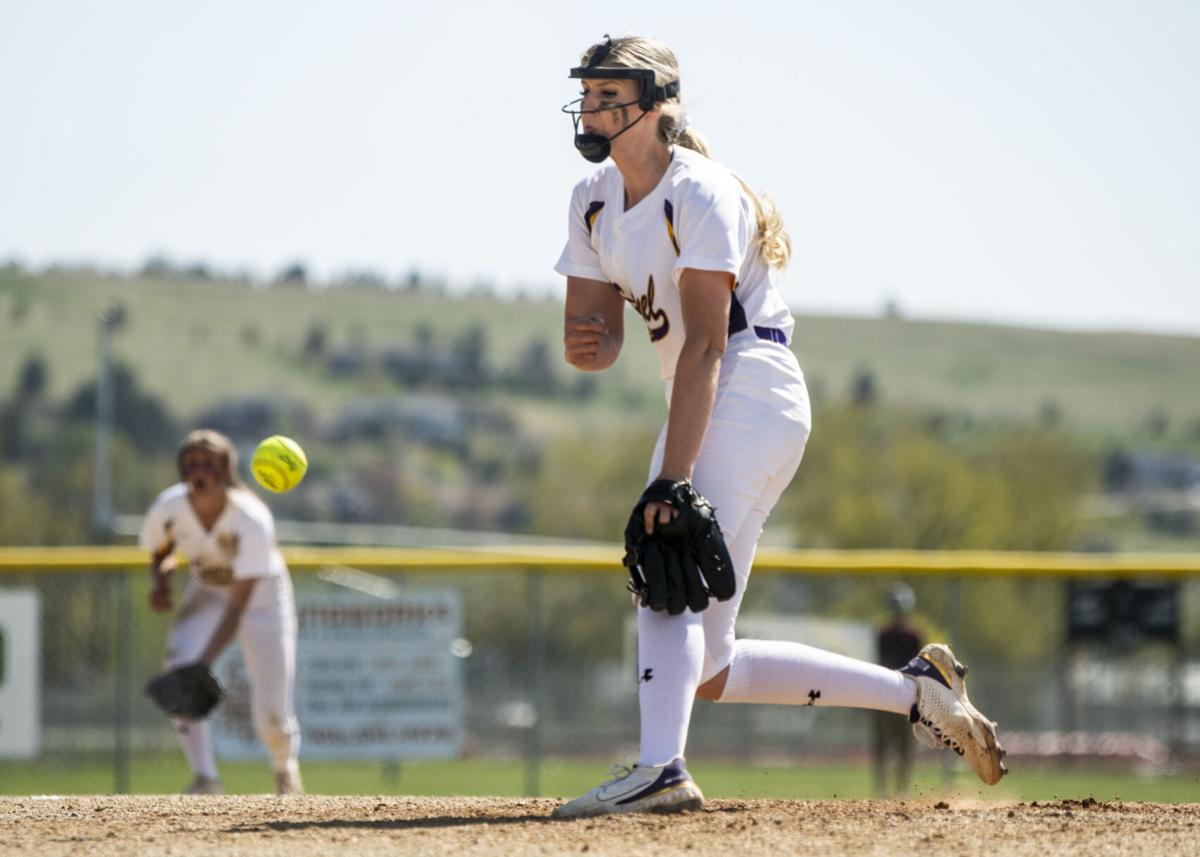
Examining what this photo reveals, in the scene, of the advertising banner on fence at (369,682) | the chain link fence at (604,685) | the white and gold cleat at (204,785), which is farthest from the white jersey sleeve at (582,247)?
the chain link fence at (604,685)

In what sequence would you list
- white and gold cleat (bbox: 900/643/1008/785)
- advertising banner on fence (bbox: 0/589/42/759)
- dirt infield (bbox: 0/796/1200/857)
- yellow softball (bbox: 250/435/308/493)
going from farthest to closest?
advertising banner on fence (bbox: 0/589/42/759) → yellow softball (bbox: 250/435/308/493) → white and gold cleat (bbox: 900/643/1008/785) → dirt infield (bbox: 0/796/1200/857)

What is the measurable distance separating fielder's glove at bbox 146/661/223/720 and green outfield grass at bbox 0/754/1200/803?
4.35 meters

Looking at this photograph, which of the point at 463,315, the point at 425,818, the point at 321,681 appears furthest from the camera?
the point at 463,315

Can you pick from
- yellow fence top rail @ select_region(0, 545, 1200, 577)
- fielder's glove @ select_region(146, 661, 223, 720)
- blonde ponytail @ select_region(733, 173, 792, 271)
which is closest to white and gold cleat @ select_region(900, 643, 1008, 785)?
blonde ponytail @ select_region(733, 173, 792, 271)

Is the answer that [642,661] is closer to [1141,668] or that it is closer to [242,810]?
[242,810]

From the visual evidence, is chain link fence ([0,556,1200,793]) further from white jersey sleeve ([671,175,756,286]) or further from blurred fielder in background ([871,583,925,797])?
white jersey sleeve ([671,175,756,286])

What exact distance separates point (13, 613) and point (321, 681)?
2.41 m

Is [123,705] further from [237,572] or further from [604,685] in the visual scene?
[604,685]

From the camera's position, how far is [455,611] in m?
12.3

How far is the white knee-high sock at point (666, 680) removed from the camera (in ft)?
14.4

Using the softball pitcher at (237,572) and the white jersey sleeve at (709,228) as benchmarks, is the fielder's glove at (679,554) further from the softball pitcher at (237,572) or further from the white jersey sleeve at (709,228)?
the softball pitcher at (237,572)

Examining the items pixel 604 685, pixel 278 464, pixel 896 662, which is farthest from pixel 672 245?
pixel 604 685

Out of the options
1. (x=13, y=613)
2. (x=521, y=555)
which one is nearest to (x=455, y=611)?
(x=521, y=555)

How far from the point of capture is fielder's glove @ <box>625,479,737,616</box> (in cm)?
433
